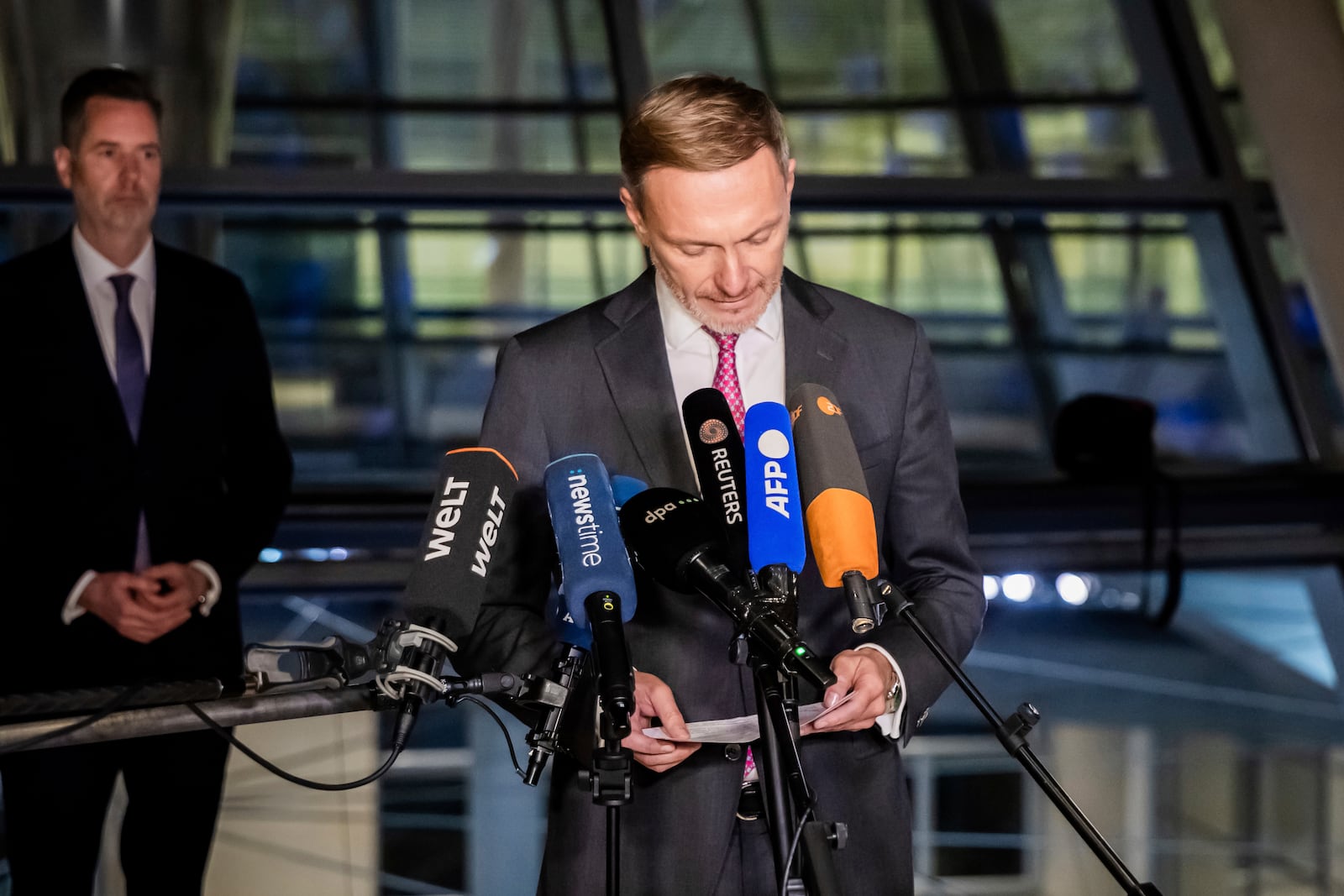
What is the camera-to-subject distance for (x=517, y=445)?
1.68 m

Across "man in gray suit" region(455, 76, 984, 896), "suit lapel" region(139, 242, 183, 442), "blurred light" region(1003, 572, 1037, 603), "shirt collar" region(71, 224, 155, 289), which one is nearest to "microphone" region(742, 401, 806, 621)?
"man in gray suit" region(455, 76, 984, 896)

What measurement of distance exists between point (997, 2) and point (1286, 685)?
3.12 m

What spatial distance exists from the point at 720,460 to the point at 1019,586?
3.56 meters

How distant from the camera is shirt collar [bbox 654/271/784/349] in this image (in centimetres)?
171

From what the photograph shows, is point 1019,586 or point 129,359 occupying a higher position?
point 129,359

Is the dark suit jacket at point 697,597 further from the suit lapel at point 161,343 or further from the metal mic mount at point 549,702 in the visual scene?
the suit lapel at point 161,343

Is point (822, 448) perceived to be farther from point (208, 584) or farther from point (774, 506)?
point (208, 584)

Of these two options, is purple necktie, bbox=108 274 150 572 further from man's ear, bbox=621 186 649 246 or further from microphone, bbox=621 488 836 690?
microphone, bbox=621 488 836 690

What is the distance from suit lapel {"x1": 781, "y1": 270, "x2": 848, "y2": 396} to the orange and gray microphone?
0.23 metres

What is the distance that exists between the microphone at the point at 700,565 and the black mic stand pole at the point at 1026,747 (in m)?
0.17

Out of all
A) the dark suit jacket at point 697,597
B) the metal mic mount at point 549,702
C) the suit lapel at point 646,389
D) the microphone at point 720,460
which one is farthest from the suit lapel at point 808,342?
the metal mic mount at point 549,702

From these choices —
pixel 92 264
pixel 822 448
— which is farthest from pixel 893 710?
pixel 92 264

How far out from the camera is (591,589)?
49.2 inches

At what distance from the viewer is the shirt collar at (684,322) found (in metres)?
1.71
